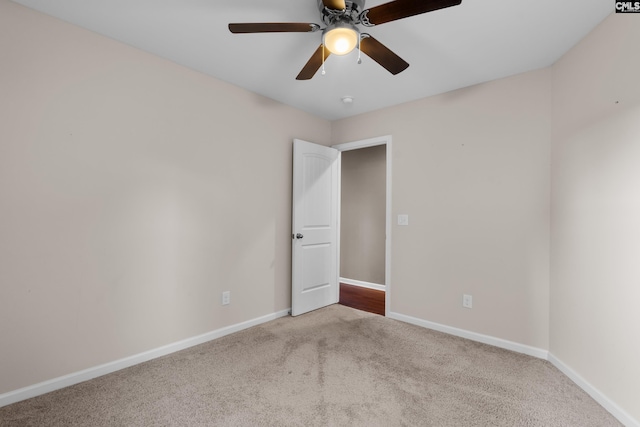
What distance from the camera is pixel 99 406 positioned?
5.98 ft

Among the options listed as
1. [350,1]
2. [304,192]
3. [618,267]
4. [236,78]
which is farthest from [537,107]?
[236,78]

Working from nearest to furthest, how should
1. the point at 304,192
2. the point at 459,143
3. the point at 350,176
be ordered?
the point at 459,143 < the point at 304,192 < the point at 350,176

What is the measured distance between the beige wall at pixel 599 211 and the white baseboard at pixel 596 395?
3 centimetres

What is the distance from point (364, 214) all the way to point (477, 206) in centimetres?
233

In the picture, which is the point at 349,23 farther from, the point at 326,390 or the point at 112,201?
the point at 326,390

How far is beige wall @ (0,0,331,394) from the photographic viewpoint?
73.7 inches

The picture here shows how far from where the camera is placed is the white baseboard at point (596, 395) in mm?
1672

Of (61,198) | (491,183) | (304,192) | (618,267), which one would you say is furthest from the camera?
(304,192)

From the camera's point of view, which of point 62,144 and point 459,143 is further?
point 459,143

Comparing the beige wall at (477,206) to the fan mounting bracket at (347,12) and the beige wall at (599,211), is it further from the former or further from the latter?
the fan mounting bracket at (347,12)

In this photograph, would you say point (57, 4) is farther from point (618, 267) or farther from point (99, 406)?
point (618, 267)

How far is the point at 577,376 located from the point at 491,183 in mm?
1628

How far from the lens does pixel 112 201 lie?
223 cm

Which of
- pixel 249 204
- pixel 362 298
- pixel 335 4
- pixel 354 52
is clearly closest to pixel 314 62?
pixel 335 4
